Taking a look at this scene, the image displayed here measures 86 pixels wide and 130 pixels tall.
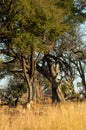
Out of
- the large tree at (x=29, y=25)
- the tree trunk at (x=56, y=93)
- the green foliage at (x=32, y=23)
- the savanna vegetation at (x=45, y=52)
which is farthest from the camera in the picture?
the tree trunk at (x=56, y=93)

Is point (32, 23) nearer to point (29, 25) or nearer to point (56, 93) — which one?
point (29, 25)

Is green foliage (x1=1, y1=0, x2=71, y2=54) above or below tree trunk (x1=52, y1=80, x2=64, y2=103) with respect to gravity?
above

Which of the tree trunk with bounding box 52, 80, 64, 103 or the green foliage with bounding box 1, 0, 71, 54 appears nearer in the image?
the green foliage with bounding box 1, 0, 71, 54

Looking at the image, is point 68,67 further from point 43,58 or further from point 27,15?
point 27,15

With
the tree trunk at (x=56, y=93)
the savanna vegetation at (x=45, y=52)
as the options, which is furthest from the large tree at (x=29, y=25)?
the tree trunk at (x=56, y=93)

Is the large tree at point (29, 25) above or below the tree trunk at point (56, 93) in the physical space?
above

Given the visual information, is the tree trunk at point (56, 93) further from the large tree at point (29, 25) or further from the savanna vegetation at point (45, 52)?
the large tree at point (29, 25)

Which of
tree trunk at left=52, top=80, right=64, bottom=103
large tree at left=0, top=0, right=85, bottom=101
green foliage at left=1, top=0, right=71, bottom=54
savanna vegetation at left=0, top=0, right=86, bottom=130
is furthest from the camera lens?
tree trunk at left=52, top=80, right=64, bottom=103

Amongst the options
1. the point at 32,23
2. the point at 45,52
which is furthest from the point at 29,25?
the point at 45,52

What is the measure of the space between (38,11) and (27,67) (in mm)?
7756

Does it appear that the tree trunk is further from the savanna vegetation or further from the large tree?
the large tree

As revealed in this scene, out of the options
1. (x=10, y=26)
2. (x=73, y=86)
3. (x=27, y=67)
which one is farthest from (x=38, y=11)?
(x=73, y=86)

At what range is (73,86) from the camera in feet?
124

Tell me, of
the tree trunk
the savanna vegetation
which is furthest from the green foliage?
the tree trunk
